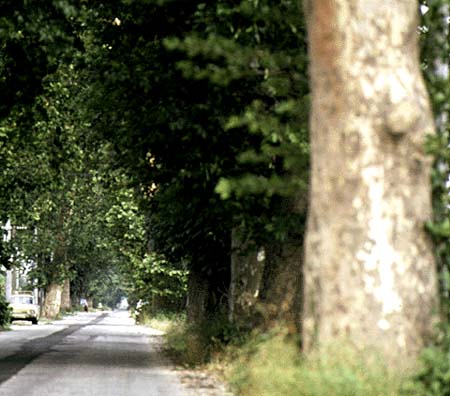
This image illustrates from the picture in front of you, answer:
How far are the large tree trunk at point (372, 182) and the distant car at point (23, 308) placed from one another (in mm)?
53074

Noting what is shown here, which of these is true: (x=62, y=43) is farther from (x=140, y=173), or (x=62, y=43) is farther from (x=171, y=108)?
(x=140, y=173)

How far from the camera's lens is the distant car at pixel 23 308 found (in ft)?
209

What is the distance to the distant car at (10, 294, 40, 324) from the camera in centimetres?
6369

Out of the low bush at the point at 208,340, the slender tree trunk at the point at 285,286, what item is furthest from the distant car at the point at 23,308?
the slender tree trunk at the point at 285,286

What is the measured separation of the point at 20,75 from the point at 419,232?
12.2 metres

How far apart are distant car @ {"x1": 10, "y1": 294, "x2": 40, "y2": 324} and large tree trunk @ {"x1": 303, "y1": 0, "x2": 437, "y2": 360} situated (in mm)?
53074

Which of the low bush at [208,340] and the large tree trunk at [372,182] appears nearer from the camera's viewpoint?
the large tree trunk at [372,182]

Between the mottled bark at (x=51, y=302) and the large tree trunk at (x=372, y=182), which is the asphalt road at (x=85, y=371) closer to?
the large tree trunk at (x=372, y=182)

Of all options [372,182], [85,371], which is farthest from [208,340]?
[372,182]

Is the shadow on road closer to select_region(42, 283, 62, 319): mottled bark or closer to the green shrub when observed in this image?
the green shrub

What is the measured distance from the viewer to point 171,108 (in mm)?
19875

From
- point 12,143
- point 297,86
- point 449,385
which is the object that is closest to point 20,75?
point 12,143

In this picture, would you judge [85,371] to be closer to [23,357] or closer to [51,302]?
[23,357]

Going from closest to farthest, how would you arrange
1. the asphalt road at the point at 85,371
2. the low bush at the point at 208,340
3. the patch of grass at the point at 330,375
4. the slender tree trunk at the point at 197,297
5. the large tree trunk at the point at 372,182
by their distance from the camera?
1. the patch of grass at the point at 330,375
2. the large tree trunk at the point at 372,182
3. the asphalt road at the point at 85,371
4. the low bush at the point at 208,340
5. the slender tree trunk at the point at 197,297
